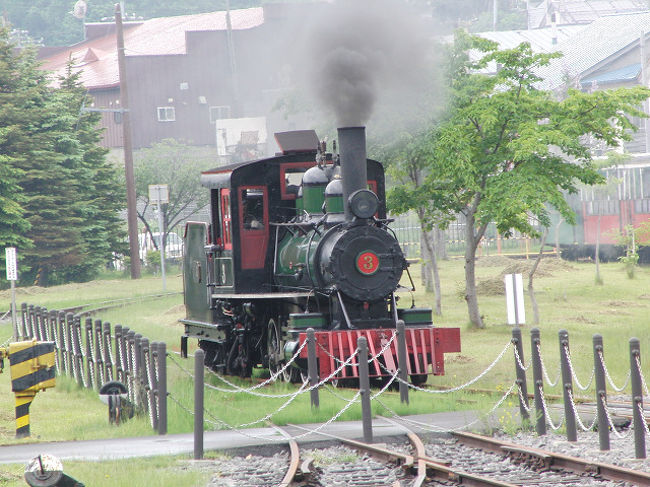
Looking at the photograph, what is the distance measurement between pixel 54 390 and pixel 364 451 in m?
8.31

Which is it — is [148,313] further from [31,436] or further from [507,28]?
[507,28]

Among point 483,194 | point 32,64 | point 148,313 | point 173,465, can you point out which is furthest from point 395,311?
point 32,64

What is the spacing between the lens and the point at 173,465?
959 centimetres

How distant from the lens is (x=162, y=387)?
1127cm

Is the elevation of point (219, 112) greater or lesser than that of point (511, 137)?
greater

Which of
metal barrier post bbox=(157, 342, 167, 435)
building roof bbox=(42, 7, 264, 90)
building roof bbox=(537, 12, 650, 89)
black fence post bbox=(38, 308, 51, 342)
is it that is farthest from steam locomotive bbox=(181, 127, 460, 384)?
building roof bbox=(42, 7, 264, 90)

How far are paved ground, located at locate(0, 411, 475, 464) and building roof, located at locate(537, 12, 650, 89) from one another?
48779mm

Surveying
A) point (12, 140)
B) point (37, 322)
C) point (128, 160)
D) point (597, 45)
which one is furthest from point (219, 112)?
point (37, 322)

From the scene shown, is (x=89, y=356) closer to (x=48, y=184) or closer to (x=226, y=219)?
(x=226, y=219)

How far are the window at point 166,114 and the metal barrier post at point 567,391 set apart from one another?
61.2 meters

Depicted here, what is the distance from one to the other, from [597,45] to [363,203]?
2097 inches

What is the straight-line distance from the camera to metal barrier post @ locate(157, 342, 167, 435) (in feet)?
36.7

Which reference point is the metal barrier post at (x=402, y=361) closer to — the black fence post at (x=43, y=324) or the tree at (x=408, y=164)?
the tree at (x=408, y=164)

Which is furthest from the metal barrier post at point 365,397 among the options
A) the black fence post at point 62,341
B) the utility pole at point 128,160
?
the utility pole at point 128,160
